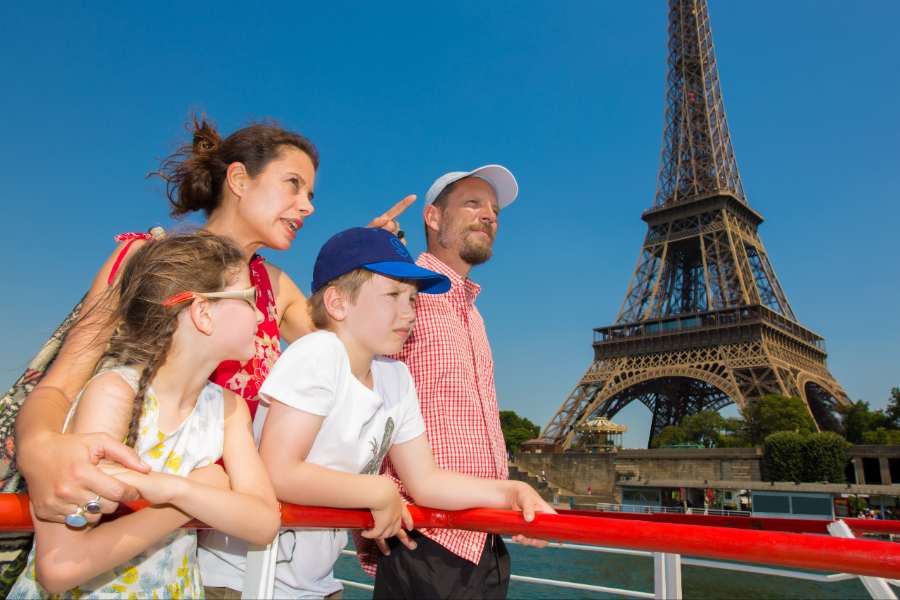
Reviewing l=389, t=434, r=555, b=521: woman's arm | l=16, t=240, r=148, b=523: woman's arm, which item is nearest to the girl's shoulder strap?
l=16, t=240, r=148, b=523: woman's arm

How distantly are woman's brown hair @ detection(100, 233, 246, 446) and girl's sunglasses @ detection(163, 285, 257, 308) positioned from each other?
0.02 m

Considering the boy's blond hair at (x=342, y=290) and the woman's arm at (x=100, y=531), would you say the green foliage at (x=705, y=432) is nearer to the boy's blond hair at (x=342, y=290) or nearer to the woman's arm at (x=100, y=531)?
the boy's blond hair at (x=342, y=290)

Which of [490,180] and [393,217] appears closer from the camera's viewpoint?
[393,217]

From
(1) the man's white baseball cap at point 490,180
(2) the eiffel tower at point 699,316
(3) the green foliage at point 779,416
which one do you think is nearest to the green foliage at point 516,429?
(2) the eiffel tower at point 699,316

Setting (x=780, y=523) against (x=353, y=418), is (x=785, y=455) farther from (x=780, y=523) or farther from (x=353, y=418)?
(x=353, y=418)

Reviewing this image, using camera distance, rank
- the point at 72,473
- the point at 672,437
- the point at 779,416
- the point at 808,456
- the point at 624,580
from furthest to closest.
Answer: the point at 672,437
the point at 779,416
the point at 808,456
the point at 624,580
the point at 72,473

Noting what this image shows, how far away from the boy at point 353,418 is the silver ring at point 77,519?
17.9 inches

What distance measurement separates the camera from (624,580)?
14.4m

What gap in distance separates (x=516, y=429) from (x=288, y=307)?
45.1 m

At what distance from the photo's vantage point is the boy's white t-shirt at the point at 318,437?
144cm

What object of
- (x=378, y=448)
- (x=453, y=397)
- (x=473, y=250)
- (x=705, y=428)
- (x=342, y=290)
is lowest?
(x=378, y=448)

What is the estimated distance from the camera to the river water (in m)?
11.8

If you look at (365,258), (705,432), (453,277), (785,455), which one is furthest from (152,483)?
(705,432)

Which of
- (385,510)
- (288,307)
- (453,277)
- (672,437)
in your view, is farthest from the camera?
(672,437)
